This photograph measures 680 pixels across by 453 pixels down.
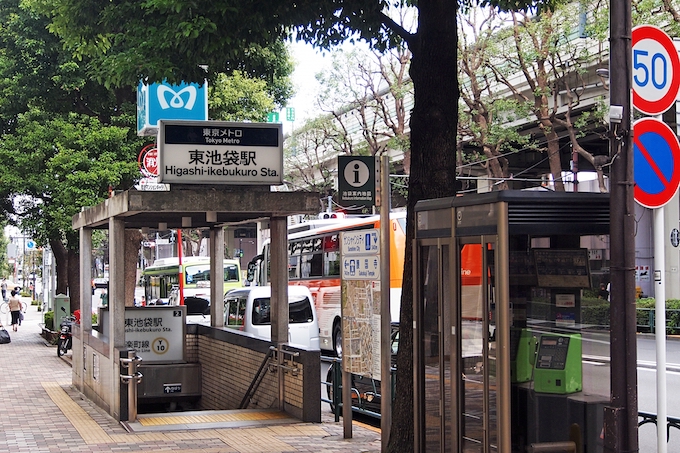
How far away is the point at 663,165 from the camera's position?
20.8ft

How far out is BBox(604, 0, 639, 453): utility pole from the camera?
580 cm

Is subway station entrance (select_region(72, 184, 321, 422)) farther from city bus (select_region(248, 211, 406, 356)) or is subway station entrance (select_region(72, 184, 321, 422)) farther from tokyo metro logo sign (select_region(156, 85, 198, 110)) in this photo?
city bus (select_region(248, 211, 406, 356))

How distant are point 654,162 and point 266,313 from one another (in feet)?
38.7

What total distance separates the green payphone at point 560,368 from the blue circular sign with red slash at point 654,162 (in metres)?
1.15

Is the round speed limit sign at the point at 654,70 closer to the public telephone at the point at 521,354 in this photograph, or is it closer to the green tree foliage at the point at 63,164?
the public telephone at the point at 521,354

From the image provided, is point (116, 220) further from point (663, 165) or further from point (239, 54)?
point (663, 165)

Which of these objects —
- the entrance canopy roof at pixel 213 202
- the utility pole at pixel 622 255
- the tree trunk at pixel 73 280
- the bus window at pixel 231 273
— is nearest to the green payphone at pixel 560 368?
the utility pole at pixel 622 255

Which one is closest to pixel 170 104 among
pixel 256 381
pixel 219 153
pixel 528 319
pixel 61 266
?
pixel 219 153

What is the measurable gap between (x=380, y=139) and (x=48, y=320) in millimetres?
15535

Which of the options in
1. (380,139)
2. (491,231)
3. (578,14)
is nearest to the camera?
(491,231)

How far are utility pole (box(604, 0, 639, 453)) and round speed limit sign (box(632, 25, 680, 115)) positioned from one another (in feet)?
0.87

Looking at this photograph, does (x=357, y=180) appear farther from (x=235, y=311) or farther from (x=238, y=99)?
(x=238, y=99)

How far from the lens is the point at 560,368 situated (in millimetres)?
6293

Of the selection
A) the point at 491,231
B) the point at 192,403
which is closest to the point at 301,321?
the point at 192,403
